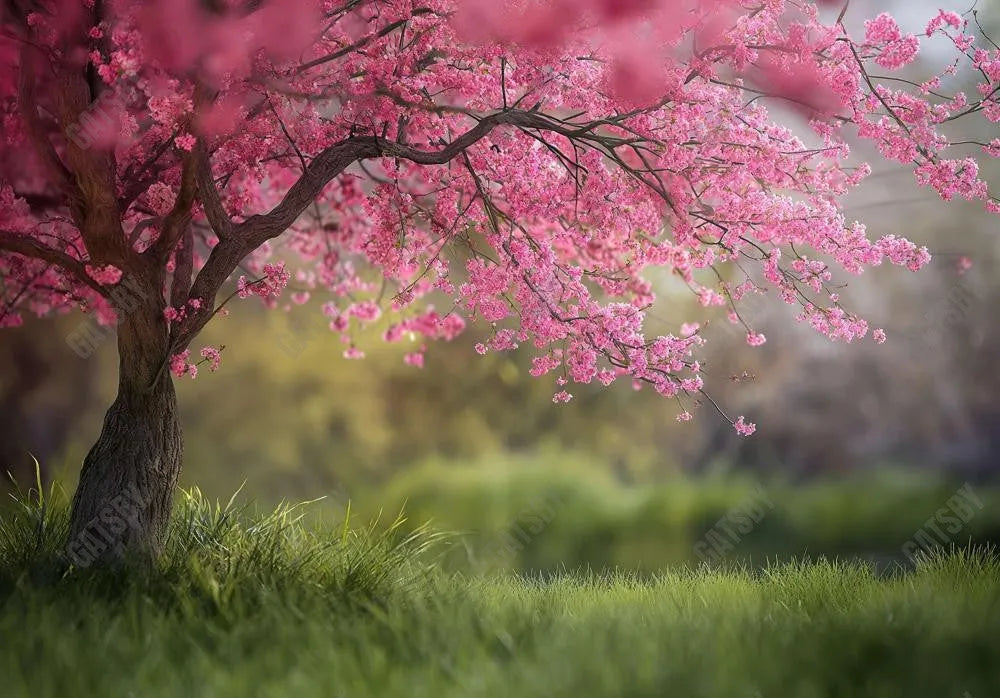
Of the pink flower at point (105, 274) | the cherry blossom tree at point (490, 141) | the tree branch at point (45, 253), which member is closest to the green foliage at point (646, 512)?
the cherry blossom tree at point (490, 141)

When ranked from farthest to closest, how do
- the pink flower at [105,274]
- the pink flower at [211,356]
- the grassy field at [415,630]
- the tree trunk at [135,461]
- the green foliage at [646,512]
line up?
the green foliage at [646,512] < the pink flower at [211,356] < the tree trunk at [135,461] < the pink flower at [105,274] < the grassy field at [415,630]

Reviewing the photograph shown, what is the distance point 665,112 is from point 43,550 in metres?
3.76

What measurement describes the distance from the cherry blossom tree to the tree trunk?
11 millimetres

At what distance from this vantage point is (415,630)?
3.77 meters

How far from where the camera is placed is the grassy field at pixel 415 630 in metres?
3.26

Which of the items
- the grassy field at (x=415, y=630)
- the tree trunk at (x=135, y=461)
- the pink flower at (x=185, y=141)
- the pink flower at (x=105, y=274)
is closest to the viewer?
the grassy field at (x=415, y=630)

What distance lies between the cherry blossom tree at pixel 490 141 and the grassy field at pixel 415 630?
0.59m

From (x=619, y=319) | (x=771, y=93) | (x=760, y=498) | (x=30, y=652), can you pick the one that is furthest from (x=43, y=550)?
(x=760, y=498)

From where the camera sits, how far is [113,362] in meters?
10.4

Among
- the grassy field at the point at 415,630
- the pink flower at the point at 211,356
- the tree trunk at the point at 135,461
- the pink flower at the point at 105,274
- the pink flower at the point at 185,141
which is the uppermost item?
the pink flower at the point at 185,141

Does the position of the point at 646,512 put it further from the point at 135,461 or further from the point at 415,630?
the point at 415,630

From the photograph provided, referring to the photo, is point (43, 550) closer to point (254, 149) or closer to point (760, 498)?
point (254, 149)

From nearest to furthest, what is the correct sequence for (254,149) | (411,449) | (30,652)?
(30,652)
(254,149)
(411,449)

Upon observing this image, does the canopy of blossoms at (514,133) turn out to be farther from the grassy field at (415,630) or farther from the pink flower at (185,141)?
the grassy field at (415,630)
